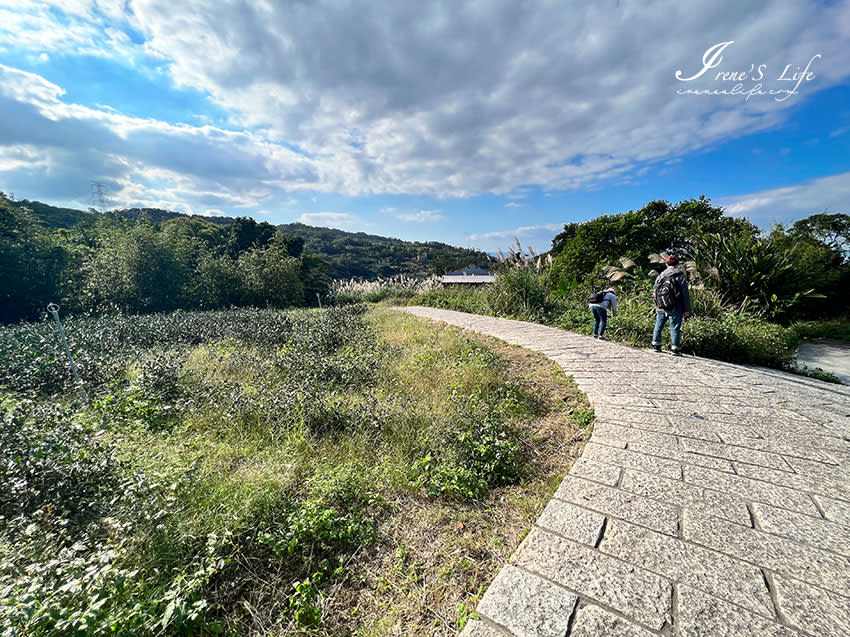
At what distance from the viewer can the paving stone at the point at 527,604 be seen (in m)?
1.15

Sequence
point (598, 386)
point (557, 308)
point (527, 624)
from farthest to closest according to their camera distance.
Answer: point (557, 308) → point (598, 386) → point (527, 624)

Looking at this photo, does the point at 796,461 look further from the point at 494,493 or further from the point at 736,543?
the point at 494,493

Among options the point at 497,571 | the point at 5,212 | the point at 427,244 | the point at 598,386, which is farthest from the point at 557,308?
the point at 427,244

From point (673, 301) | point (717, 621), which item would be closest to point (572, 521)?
point (717, 621)

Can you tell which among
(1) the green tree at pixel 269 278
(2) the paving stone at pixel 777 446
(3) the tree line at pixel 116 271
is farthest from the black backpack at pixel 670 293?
(3) the tree line at pixel 116 271

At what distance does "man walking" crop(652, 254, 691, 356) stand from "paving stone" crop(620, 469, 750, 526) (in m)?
3.45

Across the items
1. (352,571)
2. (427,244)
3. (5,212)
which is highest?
(427,244)

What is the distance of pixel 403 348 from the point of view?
509 centimetres

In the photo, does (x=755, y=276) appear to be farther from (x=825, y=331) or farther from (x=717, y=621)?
(x=717, y=621)

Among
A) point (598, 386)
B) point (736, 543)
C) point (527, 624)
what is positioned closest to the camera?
point (527, 624)

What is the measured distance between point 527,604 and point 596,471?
43.3 inches

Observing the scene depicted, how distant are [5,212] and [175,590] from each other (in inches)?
615

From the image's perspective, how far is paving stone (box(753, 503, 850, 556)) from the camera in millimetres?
1458

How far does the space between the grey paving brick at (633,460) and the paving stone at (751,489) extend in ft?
0.26
